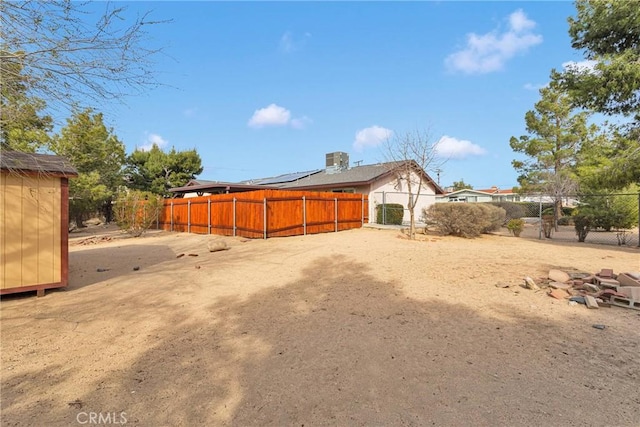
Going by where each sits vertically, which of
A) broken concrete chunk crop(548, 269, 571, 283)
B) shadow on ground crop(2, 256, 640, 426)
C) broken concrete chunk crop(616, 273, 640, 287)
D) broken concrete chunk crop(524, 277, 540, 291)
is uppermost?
broken concrete chunk crop(616, 273, 640, 287)

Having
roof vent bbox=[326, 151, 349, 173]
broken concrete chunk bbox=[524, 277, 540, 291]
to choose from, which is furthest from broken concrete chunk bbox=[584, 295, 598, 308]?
roof vent bbox=[326, 151, 349, 173]

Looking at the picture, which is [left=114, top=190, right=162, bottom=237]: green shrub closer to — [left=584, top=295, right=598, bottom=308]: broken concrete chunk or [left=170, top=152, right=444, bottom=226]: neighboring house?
[left=170, top=152, right=444, bottom=226]: neighboring house

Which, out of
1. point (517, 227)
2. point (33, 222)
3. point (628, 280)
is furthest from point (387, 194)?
point (33, 222)

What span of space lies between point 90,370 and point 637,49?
1404cm

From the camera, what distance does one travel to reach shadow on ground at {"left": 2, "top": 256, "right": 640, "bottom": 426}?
95.6 inches

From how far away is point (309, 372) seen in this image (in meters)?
3.09

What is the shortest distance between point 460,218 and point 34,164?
12.7m

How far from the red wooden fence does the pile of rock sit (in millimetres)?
9034

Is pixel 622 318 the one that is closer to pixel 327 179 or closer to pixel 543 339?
pixel 543 339

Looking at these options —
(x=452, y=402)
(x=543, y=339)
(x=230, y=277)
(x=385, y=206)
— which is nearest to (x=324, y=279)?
(x=230, y=277)

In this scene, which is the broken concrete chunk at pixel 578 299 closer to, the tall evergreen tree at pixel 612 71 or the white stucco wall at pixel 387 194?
the tall evergreen tree at pixel 612 71

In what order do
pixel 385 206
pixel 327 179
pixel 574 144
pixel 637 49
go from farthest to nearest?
pixel 327 179 → pixel 574 144 → pixel 385 206 → pixel 637 49

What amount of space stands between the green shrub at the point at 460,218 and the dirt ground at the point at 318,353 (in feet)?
20.6

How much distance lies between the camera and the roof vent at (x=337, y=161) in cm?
2919
